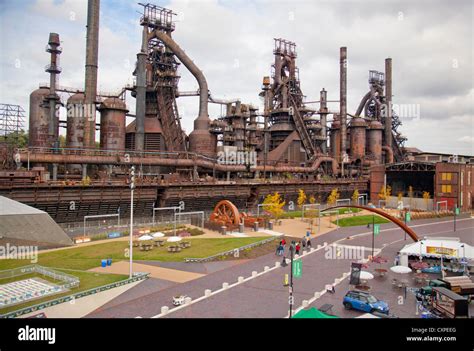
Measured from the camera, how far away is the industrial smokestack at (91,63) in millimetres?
57250

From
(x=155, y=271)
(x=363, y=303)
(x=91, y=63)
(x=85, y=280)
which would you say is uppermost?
(x=91, y=63)

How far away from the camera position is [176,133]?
74.1 meters

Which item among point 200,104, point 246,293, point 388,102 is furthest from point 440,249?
point 388,102

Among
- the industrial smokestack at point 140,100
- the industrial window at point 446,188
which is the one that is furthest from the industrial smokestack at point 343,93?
the industrial smokestack at point 140,100

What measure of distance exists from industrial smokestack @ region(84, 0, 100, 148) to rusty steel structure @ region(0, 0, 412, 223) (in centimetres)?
16

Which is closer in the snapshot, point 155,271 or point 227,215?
point 155,271

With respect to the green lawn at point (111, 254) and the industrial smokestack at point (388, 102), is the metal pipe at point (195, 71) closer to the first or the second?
the green lawn at point (111, 254)

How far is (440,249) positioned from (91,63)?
55.2m

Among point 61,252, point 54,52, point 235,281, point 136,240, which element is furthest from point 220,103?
point 235,281

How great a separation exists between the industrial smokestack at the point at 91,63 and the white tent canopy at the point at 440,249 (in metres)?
48.9

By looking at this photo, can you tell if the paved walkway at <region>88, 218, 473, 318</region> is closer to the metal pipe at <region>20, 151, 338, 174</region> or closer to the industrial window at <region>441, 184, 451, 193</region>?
the metal pipe at <region>20, 151, 338, 174</region>

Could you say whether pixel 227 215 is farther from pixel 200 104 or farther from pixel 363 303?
pixel 200 104

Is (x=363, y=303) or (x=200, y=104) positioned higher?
(x=200, y=104)

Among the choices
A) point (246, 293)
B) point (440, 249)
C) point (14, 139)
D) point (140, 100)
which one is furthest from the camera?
point (14, 139)
